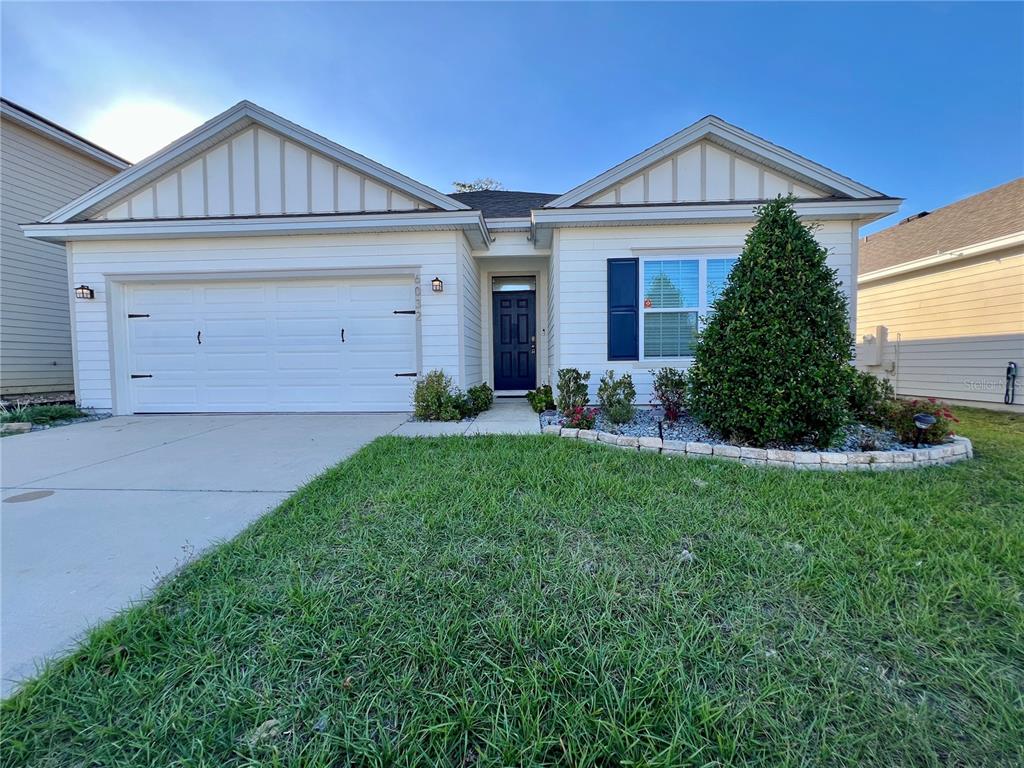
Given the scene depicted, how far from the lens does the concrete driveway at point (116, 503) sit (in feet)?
6.13

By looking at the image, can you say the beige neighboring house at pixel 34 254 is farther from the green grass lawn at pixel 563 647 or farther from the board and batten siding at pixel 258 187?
the green grass lawn at pixel 563 647

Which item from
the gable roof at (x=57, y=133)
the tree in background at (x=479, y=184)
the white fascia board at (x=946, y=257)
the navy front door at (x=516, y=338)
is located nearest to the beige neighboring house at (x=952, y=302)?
the white fascia board at (x=946, y=257)

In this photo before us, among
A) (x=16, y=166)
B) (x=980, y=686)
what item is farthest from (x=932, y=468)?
(x=16, y=166)

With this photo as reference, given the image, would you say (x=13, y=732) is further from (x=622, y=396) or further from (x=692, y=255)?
(x=692, y=255)

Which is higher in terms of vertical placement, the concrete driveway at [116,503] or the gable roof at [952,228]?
the gable roof at [952,228]

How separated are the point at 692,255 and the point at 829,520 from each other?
4.84m

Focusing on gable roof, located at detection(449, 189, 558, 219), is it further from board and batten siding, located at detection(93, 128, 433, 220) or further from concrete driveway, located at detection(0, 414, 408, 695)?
concrete driveway, located at detection(0, 414, 408, 695)

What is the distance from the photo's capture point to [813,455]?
151 inches

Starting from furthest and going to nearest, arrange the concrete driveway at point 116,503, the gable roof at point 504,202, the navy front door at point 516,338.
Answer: the navy front door at point 516,338
the gable roof at point 504,202
the concrete driveway at point 116,503

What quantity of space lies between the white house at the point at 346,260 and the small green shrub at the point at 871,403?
1997 mm


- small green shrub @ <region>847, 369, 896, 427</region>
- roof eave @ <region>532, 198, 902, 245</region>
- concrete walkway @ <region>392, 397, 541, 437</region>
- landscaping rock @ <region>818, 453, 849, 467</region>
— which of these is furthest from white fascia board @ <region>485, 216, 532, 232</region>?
landscaping rock @ <region>818, 453, 849, 467</region>

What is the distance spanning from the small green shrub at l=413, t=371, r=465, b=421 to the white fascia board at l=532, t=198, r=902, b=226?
9.44 feet

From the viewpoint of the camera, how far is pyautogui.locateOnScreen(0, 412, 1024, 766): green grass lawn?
48.6 inches

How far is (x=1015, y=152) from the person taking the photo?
887 centimetres
